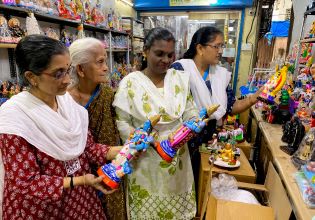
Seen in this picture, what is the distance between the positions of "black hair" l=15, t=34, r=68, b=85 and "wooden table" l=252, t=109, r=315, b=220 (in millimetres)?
1152

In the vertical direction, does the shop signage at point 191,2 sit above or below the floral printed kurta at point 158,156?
above

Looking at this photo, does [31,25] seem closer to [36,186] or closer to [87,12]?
[87,12]

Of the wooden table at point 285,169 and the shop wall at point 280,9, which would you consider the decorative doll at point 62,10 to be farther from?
the shop wall at point 280,9

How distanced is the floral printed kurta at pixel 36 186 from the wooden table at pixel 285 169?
34.9 inches

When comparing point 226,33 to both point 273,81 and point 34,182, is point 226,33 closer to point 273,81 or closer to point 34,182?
point 273,81

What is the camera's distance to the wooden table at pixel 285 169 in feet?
3.11

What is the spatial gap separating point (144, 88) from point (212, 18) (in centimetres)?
425

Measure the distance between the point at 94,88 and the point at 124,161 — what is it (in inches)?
23.8

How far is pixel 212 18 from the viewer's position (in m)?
4.95

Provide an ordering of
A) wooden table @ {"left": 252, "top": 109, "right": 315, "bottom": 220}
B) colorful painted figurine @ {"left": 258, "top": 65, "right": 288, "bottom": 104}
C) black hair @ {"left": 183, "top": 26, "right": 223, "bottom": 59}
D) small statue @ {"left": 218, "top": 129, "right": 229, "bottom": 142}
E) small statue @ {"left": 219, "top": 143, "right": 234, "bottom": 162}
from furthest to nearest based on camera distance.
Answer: small statue @ {"left": 218, "top": 129, "right": 229, "bottom": 142} < small statue @ {"left": 219, "top": 143, "right": 234, "bottom": 162} < black hair @ {"left": 183, "top": 26, "right": 223, "bottom": 59} < colorful painted figurine @ {"left": 258, "top": 65, "right": 288, "bottom": 104} < wooden table @ {"left": 252, "top": 109, "right": 315, "bottom": 220}

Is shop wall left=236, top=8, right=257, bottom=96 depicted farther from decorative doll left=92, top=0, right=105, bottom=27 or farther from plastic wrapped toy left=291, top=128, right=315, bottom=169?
plastic wrapped toy left=291, top=128, right=315, bottom=169

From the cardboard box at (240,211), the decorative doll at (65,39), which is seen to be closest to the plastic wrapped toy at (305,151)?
the cardboard box at (240,211)

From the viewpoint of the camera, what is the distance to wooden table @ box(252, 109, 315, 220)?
0.95 metres

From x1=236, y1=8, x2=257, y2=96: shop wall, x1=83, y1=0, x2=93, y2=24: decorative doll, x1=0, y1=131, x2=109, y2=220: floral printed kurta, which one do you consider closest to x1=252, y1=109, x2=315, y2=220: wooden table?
x1=0, y1=131, x2=109, y2=220: floral printed kurta
